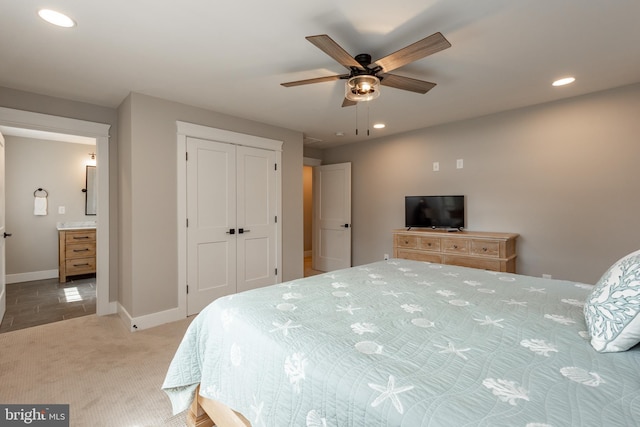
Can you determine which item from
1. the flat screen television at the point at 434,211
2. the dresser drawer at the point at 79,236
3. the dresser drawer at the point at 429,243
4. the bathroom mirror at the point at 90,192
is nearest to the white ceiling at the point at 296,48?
the flat screen television at the point at 434,211

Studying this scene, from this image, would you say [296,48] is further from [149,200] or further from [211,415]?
[211,415]

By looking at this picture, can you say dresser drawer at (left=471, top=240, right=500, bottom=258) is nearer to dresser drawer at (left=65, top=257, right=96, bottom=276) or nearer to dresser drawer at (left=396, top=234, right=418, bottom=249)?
dresser drawer at (left=396, top=234, right=418, bottom=249)

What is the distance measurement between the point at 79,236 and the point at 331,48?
205 inches

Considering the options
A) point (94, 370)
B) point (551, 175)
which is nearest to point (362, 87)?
point (551, 175)

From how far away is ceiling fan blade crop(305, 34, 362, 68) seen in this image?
1.55m

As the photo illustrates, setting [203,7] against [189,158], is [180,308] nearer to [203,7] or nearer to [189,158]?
[189,158]

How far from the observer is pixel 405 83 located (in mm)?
2184

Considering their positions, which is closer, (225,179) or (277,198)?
(225,179)

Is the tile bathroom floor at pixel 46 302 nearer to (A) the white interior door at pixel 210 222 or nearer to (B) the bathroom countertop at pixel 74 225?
(B) the bathroom countertop at pixel 74 225

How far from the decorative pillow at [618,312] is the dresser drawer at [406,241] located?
2796 mm

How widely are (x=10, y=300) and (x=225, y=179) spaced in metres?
3.19

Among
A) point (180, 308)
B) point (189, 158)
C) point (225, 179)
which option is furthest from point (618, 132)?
point (180, 308)

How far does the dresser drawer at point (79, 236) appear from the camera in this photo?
462 cm

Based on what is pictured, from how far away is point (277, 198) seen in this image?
13.6ft
